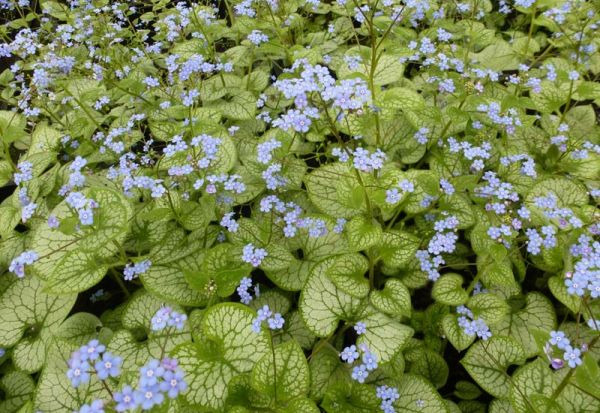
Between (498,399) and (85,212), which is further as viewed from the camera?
(498,399)

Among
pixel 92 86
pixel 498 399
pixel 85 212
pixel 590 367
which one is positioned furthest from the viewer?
pixel 92 86

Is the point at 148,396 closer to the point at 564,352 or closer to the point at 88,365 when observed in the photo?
the point at 88,365

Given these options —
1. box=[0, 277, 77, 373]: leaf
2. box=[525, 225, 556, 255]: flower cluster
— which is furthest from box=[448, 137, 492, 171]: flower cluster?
box=[0, 277, 77, 373]: leaf

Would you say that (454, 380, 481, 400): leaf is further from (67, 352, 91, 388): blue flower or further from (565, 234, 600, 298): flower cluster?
(67, 352, 91, 388): blue flower

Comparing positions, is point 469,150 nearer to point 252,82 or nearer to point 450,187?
point 450,187

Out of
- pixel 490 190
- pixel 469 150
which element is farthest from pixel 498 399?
pixel 469 150

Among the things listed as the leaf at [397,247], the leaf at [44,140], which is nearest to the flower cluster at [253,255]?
the leaf at [397,247]

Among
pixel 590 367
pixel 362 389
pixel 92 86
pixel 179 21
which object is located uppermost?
pixel 179 21
